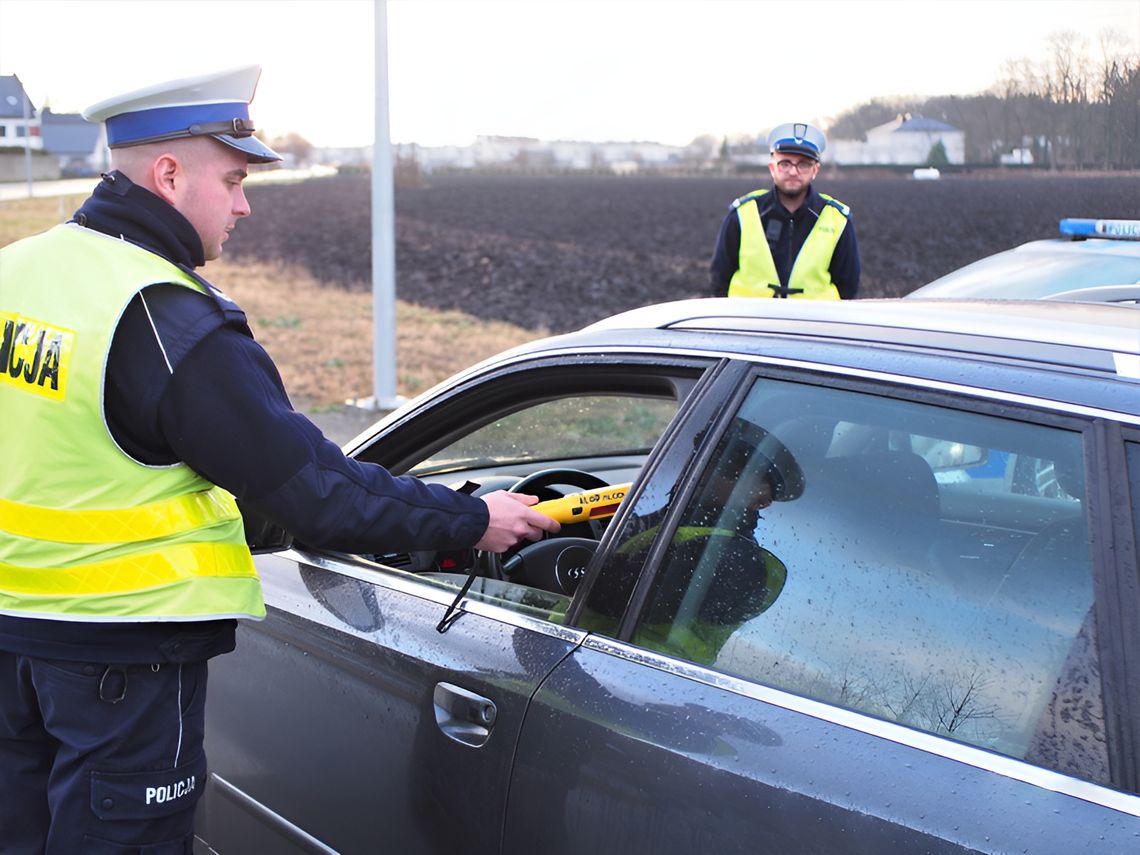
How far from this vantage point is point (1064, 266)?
4602 millimetres

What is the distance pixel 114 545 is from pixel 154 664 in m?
0.21

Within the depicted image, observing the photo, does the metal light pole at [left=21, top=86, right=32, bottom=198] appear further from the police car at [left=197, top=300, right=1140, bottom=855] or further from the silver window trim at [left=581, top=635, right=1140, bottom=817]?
the silver window trim at [left=581, top=635, right=1140, bottom=817]

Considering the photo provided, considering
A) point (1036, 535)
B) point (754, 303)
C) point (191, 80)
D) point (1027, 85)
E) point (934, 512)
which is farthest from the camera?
point (1027, 85)

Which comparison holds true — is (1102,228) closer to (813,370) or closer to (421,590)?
(813,370)

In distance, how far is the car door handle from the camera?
6.45 ft

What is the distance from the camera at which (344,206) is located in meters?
22.2

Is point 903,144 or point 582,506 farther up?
point 903,144

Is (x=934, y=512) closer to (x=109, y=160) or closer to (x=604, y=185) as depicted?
(x=109, y=160)

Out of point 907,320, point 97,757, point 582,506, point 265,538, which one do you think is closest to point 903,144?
point 582,506

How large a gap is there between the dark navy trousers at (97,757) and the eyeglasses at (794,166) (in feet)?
12.9

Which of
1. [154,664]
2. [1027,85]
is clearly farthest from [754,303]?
[1027,85]

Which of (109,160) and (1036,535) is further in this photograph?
(109,160)

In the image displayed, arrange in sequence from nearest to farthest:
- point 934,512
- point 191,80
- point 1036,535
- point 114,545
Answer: point 1036,535 → point 934,512 → point 114,545 → point 191,80

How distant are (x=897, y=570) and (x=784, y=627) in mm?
183
